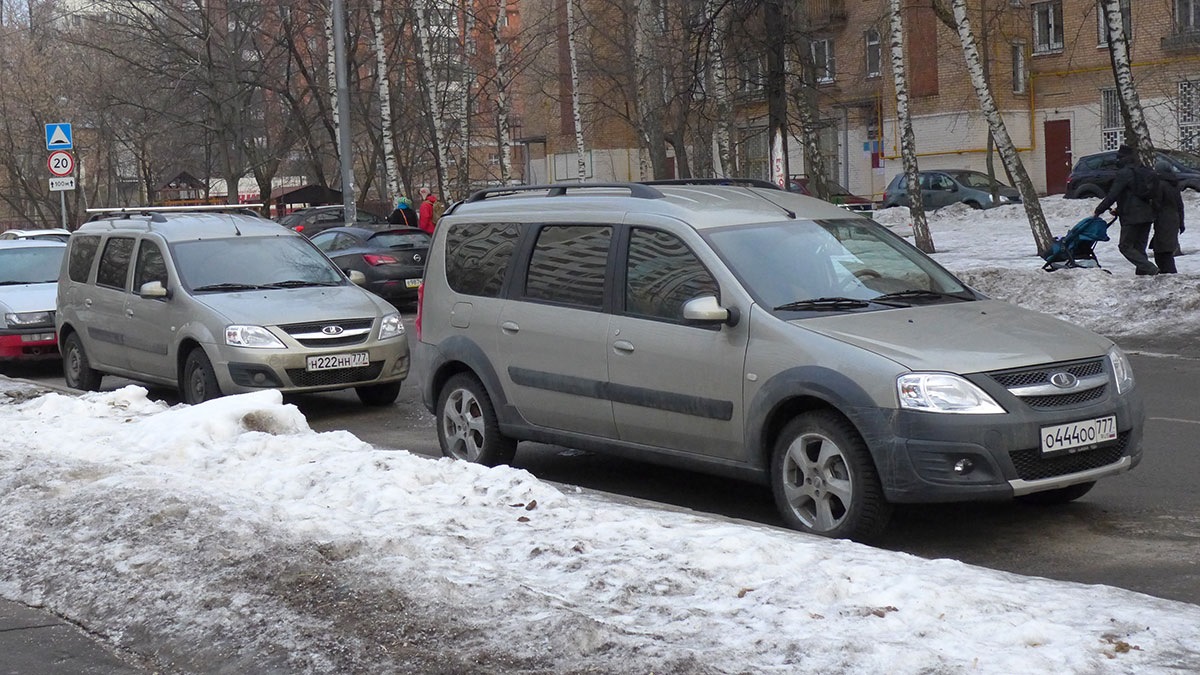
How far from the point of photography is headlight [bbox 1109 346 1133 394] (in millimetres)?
6700

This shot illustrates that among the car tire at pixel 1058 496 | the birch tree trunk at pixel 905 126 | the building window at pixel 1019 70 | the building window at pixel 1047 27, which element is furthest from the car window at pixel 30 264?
the building window at pixel 1047 27

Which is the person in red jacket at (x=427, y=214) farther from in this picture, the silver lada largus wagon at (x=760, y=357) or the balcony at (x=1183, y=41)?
the balcony at (x=1183, y=41)

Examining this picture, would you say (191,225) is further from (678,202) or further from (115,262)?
(678,202)

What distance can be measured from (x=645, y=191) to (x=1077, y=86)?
1663 inches

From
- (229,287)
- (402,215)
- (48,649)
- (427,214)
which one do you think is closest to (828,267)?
(48,649)

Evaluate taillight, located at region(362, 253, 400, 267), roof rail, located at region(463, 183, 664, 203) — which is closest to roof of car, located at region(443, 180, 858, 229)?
roof rail, located at region(463, 183, 664, 203)

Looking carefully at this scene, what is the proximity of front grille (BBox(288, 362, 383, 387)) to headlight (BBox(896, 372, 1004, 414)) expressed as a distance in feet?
20.9

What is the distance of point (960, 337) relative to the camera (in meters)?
6.55

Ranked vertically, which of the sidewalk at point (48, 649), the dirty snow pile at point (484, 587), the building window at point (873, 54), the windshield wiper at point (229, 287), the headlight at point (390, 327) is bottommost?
the sidewalk at point (48, 649)

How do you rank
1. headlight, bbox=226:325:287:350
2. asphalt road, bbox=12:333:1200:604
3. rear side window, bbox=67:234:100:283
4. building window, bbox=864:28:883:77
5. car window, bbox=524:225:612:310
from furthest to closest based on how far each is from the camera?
building window, bbox=864:28:883:77
rear side window, bbox=67:234:100:283
headlight, bbox=226:325:287:350
car window, bbox=524:225:612:310
asphalt road, bbox=12:333:1200:604

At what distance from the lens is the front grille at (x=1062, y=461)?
6270mm

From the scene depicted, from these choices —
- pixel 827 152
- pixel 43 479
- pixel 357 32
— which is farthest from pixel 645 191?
pixel 827 152

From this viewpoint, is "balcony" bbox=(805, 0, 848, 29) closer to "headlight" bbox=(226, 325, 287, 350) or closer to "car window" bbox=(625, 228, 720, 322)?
"headlight" bbox=(226, 325, 287, 350)

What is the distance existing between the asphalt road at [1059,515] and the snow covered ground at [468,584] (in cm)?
87
